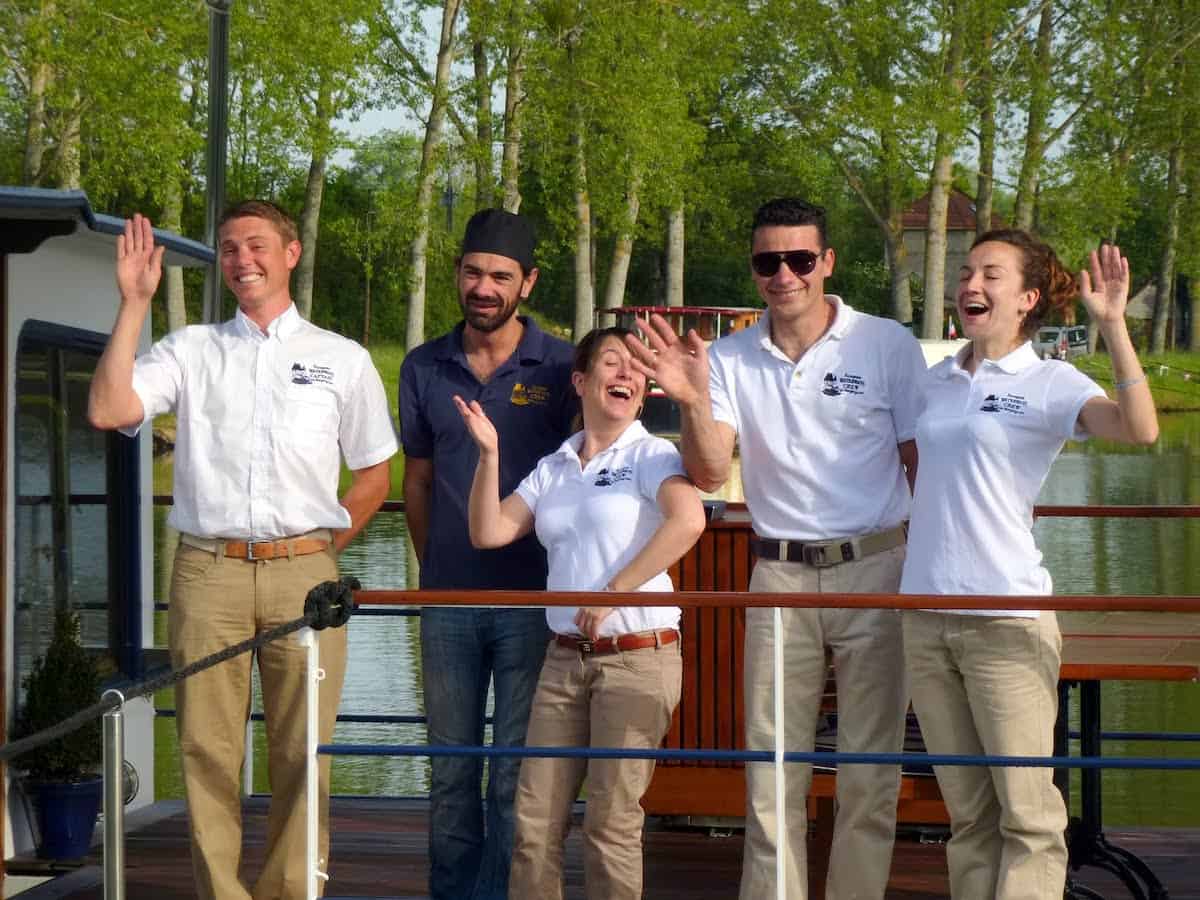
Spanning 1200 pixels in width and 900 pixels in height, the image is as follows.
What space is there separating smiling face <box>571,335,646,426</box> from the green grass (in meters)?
45.7

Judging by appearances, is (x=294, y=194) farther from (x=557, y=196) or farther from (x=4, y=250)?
(x=4, y=250)

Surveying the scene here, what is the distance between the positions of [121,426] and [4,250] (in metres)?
1.02

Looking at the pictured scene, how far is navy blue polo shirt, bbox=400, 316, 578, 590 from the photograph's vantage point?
515cm

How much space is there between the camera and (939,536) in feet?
14.5

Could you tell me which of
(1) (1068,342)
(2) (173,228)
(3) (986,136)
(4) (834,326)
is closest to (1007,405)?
(4) (834,326)

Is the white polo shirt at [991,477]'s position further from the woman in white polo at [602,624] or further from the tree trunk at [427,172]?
the tree trunk at [427,172]

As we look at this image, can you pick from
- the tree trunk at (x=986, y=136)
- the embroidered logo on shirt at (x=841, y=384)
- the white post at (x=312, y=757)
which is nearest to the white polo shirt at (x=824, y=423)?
the embroidered logo on shirt at (x=841, y=384)

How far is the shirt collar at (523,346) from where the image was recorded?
17.1 feet

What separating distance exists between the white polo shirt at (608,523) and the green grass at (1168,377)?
A: 150ft

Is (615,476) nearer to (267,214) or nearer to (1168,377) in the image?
(267,214)

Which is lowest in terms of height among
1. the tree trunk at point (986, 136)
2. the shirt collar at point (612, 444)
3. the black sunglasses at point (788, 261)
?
the shirt collar at point (612, 444)

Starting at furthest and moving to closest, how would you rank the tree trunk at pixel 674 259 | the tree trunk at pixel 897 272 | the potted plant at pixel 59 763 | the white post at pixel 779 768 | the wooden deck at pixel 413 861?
Answer: the tree trunk at pixel 897 272 < the tree trunk at pixel 674 259 < the potted plant at pixel 59 763 < the wooden deck at pixel 413 861 < the white post at pixel 779 768

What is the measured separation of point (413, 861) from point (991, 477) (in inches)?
101

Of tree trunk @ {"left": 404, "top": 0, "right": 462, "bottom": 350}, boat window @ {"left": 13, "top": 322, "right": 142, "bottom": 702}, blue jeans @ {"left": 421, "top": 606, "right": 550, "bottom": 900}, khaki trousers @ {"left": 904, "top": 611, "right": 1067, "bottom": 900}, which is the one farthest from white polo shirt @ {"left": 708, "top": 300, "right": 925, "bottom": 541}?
tree trunk @ {"left": 404, "top": 0, "right": 462, "bottom": 350}
